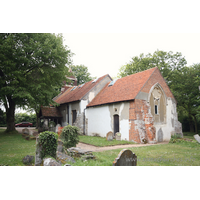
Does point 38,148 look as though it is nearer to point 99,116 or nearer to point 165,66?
point 99,116

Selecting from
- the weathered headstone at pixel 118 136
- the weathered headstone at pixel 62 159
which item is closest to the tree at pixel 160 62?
the weathered headstone at pixel 118 136

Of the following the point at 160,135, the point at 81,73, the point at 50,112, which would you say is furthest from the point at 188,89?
the point at 81,73

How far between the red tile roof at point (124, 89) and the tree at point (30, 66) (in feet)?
19.6

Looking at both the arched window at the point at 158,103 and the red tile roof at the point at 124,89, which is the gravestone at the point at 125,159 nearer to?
the red tile roof at the point at 124,89

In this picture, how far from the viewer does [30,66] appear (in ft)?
59.5

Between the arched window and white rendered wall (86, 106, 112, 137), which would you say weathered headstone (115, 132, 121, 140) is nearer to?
white rendered wall (86, 106, 112, 137)

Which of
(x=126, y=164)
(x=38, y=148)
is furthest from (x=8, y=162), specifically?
(x=126, y=164)

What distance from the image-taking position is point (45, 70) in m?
19.0

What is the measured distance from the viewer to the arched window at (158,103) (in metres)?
19.8

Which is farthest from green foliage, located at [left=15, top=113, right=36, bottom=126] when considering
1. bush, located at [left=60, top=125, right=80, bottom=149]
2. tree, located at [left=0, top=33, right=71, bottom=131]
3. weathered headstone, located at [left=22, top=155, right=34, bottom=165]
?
weathered headstone, located at [left=22, top=155, right=34, bottom=165]

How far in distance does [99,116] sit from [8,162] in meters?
14.5

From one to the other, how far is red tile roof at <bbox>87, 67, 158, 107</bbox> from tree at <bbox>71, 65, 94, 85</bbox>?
2489 cm

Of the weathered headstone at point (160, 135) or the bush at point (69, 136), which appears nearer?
the bush at point (69, 136)

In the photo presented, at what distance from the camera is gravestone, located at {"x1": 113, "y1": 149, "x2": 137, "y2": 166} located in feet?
20.3
